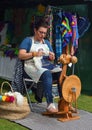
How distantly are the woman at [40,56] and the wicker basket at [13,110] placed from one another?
1.25 feet

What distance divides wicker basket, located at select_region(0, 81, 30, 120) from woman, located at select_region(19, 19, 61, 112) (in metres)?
0.38

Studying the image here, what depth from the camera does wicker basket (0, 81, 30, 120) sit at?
486 centimetres

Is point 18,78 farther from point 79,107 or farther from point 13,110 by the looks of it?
point 79,107

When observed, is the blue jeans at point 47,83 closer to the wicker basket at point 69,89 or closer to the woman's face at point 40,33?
the wicker basket at point 69,89

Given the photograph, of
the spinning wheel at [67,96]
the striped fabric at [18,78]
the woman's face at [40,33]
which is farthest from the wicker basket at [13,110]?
the woman's face at [40,33]

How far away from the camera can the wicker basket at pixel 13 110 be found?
486 centimetres

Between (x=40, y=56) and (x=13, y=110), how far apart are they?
87cm

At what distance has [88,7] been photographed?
7.11 metres

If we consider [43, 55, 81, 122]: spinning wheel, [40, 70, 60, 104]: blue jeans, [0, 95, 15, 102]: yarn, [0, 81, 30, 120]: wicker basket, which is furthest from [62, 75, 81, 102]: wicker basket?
[0, 95, 15, 102]: yarn

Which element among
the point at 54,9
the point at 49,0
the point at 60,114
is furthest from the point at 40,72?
the point at 49,0

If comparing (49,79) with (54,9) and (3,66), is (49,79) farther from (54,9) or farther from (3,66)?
(3,66)

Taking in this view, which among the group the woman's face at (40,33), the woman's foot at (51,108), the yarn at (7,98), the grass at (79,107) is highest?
the woman's face at (40,33)

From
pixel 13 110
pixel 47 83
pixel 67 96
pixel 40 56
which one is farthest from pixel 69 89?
pixel 13 110

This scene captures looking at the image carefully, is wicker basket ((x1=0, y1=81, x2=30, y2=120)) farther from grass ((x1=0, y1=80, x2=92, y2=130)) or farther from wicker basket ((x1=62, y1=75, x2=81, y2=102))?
wicker basket ((x1=62, y1=75, x2=81, y2=102))
